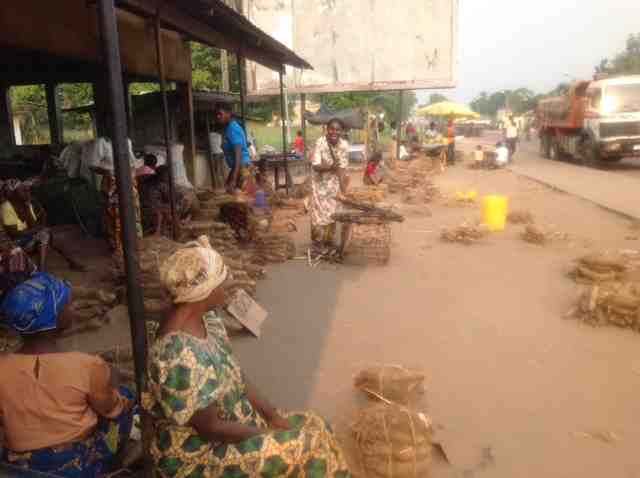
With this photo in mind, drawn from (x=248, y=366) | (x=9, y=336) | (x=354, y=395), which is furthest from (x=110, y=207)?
(x=354, y=395)

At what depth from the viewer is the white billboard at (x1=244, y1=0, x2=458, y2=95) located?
14141 mm

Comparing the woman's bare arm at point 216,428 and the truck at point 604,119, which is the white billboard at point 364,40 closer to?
the truck at point 604,119

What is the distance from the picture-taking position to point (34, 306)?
6.79 feet

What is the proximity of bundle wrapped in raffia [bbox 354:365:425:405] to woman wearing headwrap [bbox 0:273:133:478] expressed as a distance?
1.61m

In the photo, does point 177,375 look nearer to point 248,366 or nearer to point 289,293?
point 248,366

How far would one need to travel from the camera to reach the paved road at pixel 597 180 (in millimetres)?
10570

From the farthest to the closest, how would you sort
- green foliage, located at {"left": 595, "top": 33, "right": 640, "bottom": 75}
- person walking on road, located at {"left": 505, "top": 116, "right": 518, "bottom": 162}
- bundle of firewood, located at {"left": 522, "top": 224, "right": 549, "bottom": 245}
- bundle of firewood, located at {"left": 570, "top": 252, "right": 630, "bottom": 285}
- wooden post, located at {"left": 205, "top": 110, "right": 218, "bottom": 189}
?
green foliage, located at {"left": 595, "top": 33, "right": 640, "bottom": 75} < person walking on road, located at {"left": 505, "top": 116, "right": 518, "bottom": 162} < wooden post, located at {"left": 205, "top": 110, "right": 218, "bottom": 189} < bundle of firewood, located at {"left": 522, "top": 224, "right": 549, "bottom": 245} < bundle of firewood, located at {"left": 570, "top": 252, "right": 630, "bottom": 285}

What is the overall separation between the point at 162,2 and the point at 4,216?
2.53 metres

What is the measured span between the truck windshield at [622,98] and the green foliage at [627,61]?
28.4 metres

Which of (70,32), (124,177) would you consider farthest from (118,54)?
(70,32)

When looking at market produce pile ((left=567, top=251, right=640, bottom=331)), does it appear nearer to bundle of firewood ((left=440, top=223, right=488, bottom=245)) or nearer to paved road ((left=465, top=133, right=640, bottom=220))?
bundle of firewood ((left=440, top=223, right=488, bottom=245))

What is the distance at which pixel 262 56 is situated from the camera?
9367mm

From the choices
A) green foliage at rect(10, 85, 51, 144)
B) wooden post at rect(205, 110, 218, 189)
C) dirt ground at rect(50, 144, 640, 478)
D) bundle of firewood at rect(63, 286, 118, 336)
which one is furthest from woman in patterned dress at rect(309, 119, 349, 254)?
green foliage at rect(10, 85, 51, 144)

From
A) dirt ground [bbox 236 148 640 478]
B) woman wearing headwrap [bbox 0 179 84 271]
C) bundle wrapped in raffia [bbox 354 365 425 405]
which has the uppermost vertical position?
woman wearing headwrap [bbox 0 179 84 271]
